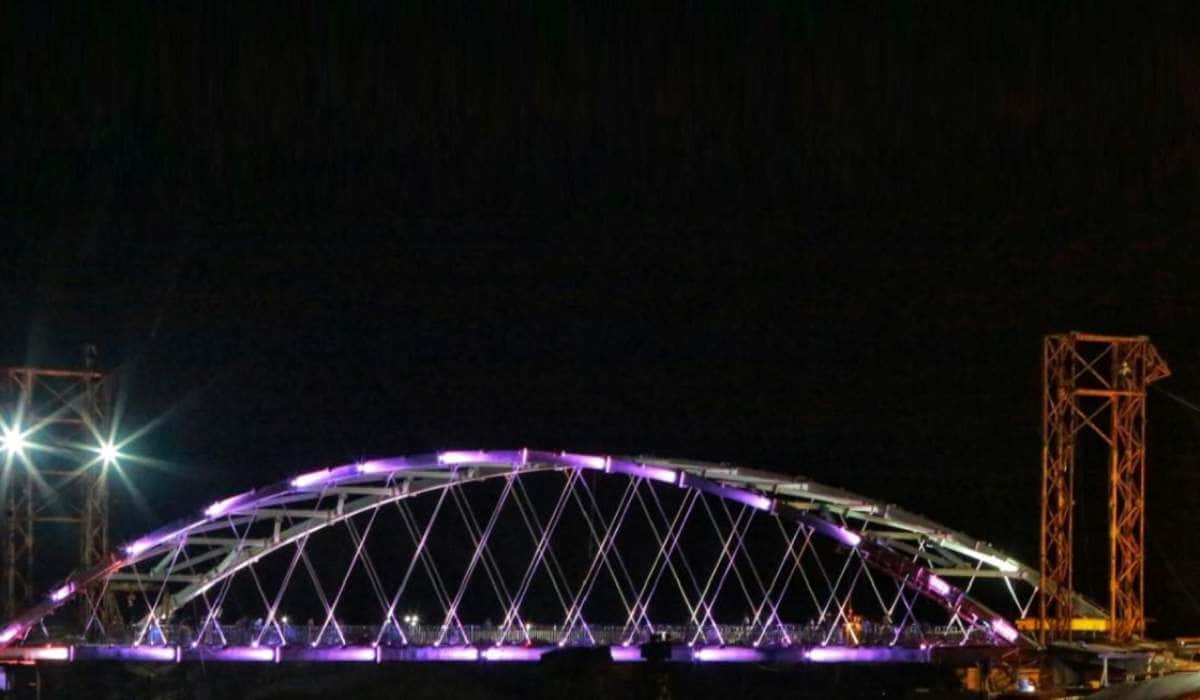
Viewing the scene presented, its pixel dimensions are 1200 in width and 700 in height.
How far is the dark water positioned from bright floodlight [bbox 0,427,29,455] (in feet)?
28.6

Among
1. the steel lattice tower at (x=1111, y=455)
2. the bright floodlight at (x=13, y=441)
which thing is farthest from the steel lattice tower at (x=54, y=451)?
the steel lattice tower at (x=1111, y=455)

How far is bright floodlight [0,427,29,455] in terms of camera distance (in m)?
69.3

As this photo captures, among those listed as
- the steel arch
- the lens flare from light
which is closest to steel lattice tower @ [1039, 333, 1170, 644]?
the steel arch

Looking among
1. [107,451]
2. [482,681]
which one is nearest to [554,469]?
[107,451]

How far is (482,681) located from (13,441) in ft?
95.2

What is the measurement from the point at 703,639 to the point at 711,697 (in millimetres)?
17201

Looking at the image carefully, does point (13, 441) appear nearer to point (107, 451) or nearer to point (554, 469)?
point (107, 451)

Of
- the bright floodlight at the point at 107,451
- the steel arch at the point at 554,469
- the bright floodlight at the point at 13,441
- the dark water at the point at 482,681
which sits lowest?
the dark water at the point at 482,681

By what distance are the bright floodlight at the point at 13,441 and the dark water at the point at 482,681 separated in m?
8.73

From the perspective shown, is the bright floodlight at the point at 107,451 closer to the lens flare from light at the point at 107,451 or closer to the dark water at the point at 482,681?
the lens flare from light at the point at 107,451

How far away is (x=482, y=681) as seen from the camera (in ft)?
301

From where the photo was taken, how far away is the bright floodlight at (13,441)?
69.3 metres

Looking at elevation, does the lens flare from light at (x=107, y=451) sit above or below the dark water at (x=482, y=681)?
above

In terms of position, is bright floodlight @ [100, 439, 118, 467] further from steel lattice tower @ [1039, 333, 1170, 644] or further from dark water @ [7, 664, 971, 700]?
steel lattice tower @ [1039, 333, 1170, 644]
